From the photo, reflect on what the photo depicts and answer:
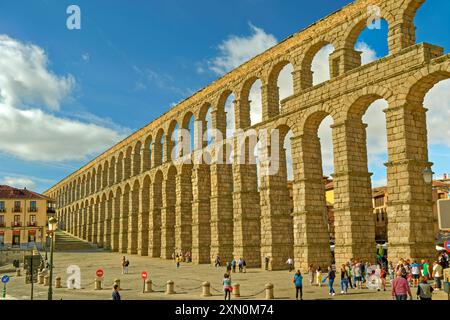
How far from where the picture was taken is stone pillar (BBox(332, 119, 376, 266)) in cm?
2828

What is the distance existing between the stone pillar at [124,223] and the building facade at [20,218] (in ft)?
49.8

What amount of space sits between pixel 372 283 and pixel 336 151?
8871 millimetres

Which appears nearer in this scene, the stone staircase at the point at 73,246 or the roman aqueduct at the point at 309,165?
the roman aqueduct at the point at 309,165

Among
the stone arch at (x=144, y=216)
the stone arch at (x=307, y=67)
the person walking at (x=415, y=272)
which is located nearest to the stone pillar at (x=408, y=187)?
the person walking at (x=415, y=272)

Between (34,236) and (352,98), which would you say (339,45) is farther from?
(34,236)

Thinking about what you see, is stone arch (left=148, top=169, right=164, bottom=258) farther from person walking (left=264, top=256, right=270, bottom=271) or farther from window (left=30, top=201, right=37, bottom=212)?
window (left=30, top=201, right=37, bottom=212)

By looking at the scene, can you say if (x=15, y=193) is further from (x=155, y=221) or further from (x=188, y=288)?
(x=188, y=288)

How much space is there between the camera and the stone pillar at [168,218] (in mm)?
52906

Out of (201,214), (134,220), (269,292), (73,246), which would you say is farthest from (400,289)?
(73,246)

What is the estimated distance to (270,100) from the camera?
3728 centimetres

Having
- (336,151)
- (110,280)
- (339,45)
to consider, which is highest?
(339,45)

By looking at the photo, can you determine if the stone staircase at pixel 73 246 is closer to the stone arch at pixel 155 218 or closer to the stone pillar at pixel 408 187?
the stone arch at pixel 155 218
